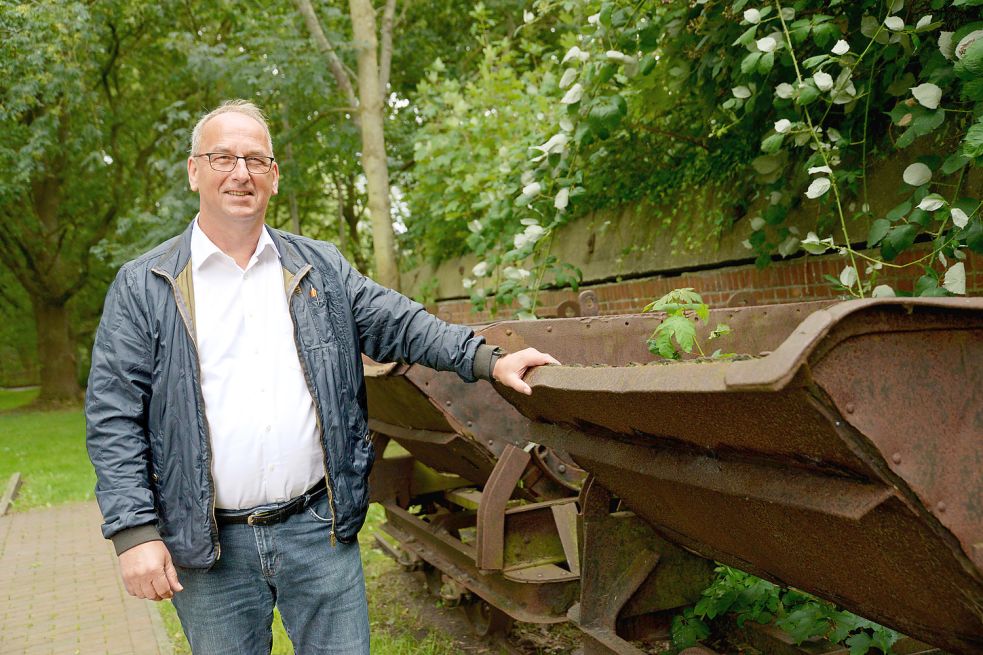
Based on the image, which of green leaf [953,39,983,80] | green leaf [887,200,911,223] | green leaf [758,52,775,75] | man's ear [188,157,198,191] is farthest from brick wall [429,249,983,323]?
man's ear [188,157,198,191]

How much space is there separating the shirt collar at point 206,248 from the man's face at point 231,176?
0.06 m

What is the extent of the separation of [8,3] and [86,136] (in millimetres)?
3656

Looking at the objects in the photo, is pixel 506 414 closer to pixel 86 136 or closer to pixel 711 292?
pixel 711 292

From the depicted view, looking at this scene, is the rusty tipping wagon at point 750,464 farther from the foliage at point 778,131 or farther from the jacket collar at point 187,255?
the foliage at point 778,131

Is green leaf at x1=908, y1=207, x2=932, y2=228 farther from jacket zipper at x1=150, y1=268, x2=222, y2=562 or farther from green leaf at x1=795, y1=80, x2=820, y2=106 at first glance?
jacket zipper at x1=150, y1=268, x2=222, y2=562

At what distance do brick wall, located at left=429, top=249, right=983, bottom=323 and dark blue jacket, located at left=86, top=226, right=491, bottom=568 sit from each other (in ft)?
6.02

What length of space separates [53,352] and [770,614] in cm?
2368

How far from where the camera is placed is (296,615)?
2826 millimetres

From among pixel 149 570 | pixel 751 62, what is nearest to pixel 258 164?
pixel 149 570

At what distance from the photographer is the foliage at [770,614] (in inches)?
123

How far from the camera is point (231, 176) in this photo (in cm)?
273

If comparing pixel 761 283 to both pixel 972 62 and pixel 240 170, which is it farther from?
pixel 240 170

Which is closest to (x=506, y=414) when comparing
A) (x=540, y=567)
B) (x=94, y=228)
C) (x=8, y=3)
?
(x=540, y=567)

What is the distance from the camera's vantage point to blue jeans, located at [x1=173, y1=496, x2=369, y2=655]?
2.67 metres
